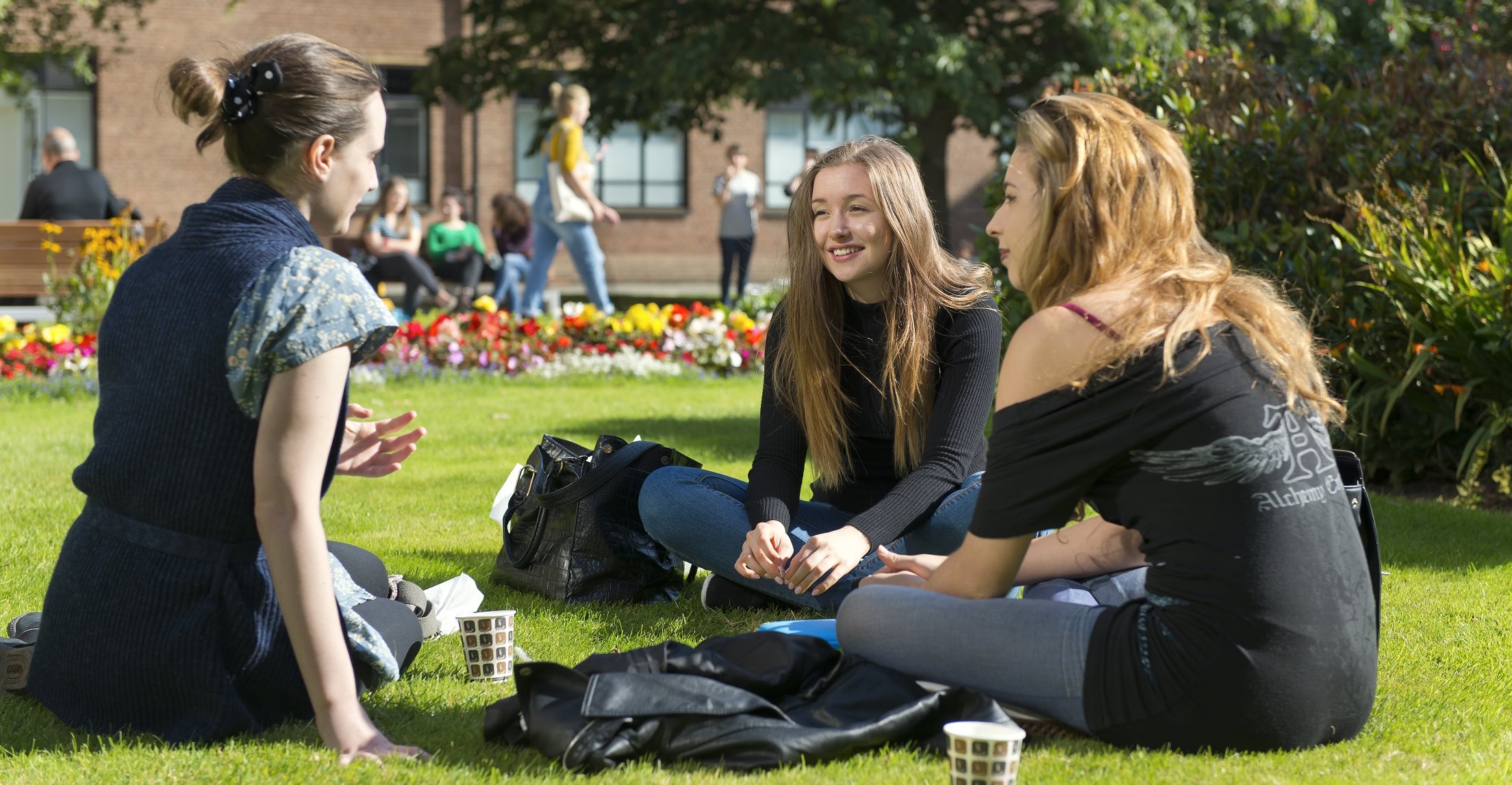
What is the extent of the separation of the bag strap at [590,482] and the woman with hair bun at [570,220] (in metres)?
8.26

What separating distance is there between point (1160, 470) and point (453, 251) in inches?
620

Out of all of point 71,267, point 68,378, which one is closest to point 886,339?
point 68,378

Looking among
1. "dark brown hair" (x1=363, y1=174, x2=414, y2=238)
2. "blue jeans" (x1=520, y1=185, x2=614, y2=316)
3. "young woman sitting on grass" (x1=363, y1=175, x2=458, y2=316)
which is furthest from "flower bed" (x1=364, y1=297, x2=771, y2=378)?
"dark brown hair" (x1=363, y1=174, x2=414, y2=238)

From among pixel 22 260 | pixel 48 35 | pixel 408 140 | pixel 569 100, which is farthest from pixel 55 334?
pixel 408 140


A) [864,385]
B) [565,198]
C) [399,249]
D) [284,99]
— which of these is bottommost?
[399,249]

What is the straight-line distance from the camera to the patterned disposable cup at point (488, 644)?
346 cm

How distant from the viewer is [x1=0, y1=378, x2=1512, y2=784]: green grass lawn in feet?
9.21

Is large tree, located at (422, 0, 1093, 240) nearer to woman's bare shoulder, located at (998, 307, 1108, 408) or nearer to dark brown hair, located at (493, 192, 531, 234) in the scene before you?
dark brown hair, located at (493, 192, 531, 234)

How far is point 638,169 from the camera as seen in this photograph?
30078 mm

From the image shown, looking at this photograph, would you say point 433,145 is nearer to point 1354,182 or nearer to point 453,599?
point 1354,182

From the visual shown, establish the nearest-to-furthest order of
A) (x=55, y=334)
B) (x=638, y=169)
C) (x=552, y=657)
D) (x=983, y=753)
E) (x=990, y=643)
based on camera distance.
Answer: (x=983, y=753) < (x=990, y=643) < (x=552, y=657) < (x=55, y=334) < (x=638, y=169)

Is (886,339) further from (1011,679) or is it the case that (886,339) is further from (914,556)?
(1011,679)

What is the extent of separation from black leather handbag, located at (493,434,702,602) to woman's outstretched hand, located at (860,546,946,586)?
1264 mm

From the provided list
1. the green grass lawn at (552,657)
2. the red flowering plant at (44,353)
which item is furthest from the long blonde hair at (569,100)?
the green grass lawn at (552,657)
